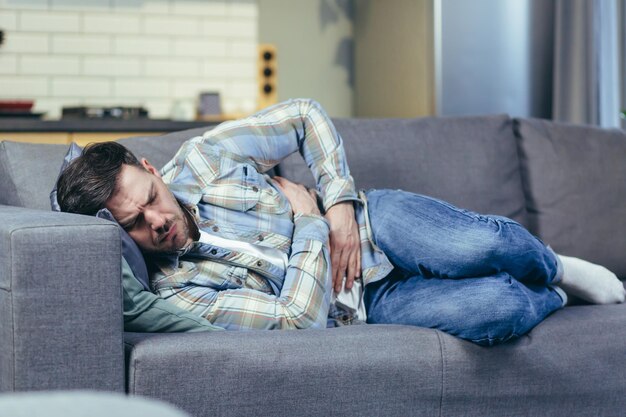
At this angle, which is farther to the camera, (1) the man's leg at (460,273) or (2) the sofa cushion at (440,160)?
(2) the sofa cushion at (440,160)

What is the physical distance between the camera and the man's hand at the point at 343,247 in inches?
76.1

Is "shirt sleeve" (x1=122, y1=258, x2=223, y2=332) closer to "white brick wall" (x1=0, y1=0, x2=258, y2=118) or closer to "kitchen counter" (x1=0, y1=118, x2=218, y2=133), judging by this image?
"kitchen counter" (x1=0, y1=118, x2=218, y2=133)

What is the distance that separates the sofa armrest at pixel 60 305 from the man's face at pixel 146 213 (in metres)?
0.28

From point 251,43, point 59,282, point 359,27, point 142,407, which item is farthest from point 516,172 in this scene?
point 359,27

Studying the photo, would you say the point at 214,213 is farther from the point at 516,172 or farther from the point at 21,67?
the point at 21,67

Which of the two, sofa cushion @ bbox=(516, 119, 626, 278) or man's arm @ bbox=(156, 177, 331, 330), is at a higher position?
sofa cushion @ bbox=(516, 119, 626, 278)

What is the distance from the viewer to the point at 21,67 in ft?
14.3

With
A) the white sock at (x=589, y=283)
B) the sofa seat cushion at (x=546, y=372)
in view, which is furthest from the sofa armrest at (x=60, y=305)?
the white sock at (x=589, y=283)

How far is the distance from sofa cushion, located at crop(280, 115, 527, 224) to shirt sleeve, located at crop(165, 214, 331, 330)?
1.75 feet

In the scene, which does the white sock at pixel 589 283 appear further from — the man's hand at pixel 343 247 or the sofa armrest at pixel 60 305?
the sofa armrest at pixel 60 305

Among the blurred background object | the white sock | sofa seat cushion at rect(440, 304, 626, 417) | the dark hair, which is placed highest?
the blurred background object

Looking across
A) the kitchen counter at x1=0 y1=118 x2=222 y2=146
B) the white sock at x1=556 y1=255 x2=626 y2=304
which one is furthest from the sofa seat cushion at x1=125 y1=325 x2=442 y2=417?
the kitchen counter at x1=0 y1=118 x2=222 y2=146

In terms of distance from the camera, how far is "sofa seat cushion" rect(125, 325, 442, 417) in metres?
1.48

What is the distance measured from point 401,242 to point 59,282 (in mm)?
799
